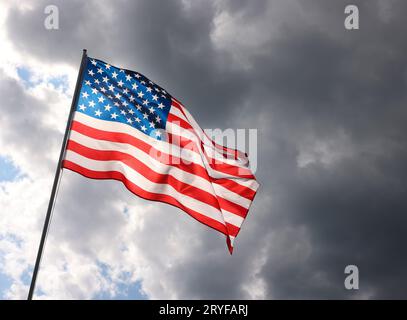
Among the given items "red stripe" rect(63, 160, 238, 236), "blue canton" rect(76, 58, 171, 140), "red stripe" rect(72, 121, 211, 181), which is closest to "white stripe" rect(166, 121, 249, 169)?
"blue canton" rect(76, 58, 171, 140)

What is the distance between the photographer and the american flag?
1420cm

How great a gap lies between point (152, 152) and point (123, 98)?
2190 millimetres

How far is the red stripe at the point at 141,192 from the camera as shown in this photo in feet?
43.4

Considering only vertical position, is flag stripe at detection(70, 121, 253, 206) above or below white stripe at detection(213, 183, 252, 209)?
above

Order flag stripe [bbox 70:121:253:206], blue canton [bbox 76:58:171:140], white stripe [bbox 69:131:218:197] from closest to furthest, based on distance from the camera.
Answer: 1. white stripe [bbox 69:131:218:197]
2. flag stripe [bbox 70:121:253:206]
3. blue canton [bbox 76:58:171:140]

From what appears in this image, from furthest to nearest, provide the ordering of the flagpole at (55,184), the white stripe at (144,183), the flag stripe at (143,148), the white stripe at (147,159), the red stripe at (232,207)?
the red stripe at (232,207), the flag stripe at (143,148), the white stripe at (147,159), the white stripe at (144,183), the flagpole at (55,184)

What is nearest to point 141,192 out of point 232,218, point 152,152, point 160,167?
point 160,167

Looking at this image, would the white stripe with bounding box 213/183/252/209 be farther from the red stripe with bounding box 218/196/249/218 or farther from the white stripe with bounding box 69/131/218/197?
the white stripe with bounding box 69/131/218/197

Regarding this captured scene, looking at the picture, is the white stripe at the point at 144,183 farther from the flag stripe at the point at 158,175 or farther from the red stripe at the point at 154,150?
the red stripe at the point at 154,150

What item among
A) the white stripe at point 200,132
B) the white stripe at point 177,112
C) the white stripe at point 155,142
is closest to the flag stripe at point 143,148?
the white stripe at point 155,142

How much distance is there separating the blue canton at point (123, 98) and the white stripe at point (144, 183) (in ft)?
5.57
